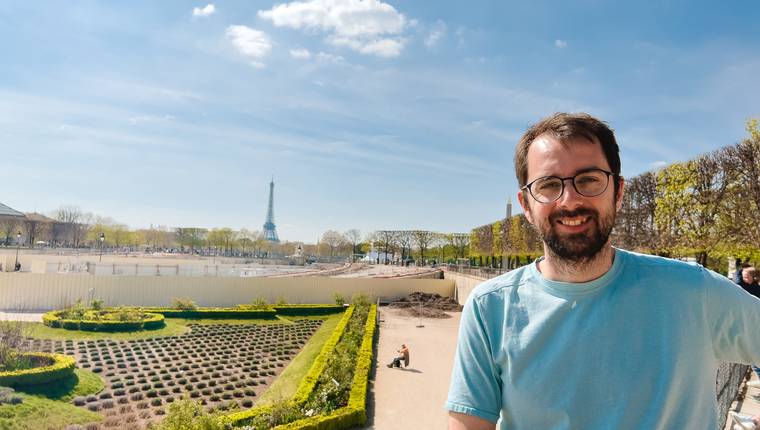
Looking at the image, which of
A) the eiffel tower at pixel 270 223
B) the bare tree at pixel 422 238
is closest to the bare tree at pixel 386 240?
the bare tree at pixel 422 238

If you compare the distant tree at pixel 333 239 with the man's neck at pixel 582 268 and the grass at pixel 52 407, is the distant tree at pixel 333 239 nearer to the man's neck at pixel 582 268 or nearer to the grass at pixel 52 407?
the grass at pixel 52 407

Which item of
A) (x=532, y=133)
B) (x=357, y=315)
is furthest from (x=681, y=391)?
(x=357, y=315)

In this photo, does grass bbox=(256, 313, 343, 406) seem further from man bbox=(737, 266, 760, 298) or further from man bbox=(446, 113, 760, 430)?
man bbox=(446, 113, 760, 430)

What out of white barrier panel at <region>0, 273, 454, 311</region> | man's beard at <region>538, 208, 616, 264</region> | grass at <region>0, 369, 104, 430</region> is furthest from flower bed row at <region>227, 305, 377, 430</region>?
white barrier panel at <region>0, 273, 454, 311</region>

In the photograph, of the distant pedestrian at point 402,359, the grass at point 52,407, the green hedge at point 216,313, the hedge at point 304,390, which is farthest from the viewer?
the green hedge at point 216,313

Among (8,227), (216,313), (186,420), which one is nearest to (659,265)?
(186,420)

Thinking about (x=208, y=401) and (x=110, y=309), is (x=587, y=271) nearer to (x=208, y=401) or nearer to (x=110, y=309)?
(x=208, y=401)

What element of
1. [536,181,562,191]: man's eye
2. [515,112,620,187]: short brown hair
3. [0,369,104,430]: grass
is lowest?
[0,369,104,430]: grass

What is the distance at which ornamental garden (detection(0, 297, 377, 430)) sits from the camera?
834 cm

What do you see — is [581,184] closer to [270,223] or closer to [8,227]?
[8,227]

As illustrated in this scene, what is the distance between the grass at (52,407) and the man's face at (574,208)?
9847 millimetres

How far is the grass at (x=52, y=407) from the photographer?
8336mm

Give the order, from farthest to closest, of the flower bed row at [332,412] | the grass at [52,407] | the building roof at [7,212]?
1. the building roof at [7,212]
2. the grass at [52,407]
3. the flower bed row at [332,412]

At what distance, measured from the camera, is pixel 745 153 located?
16.3 metres
